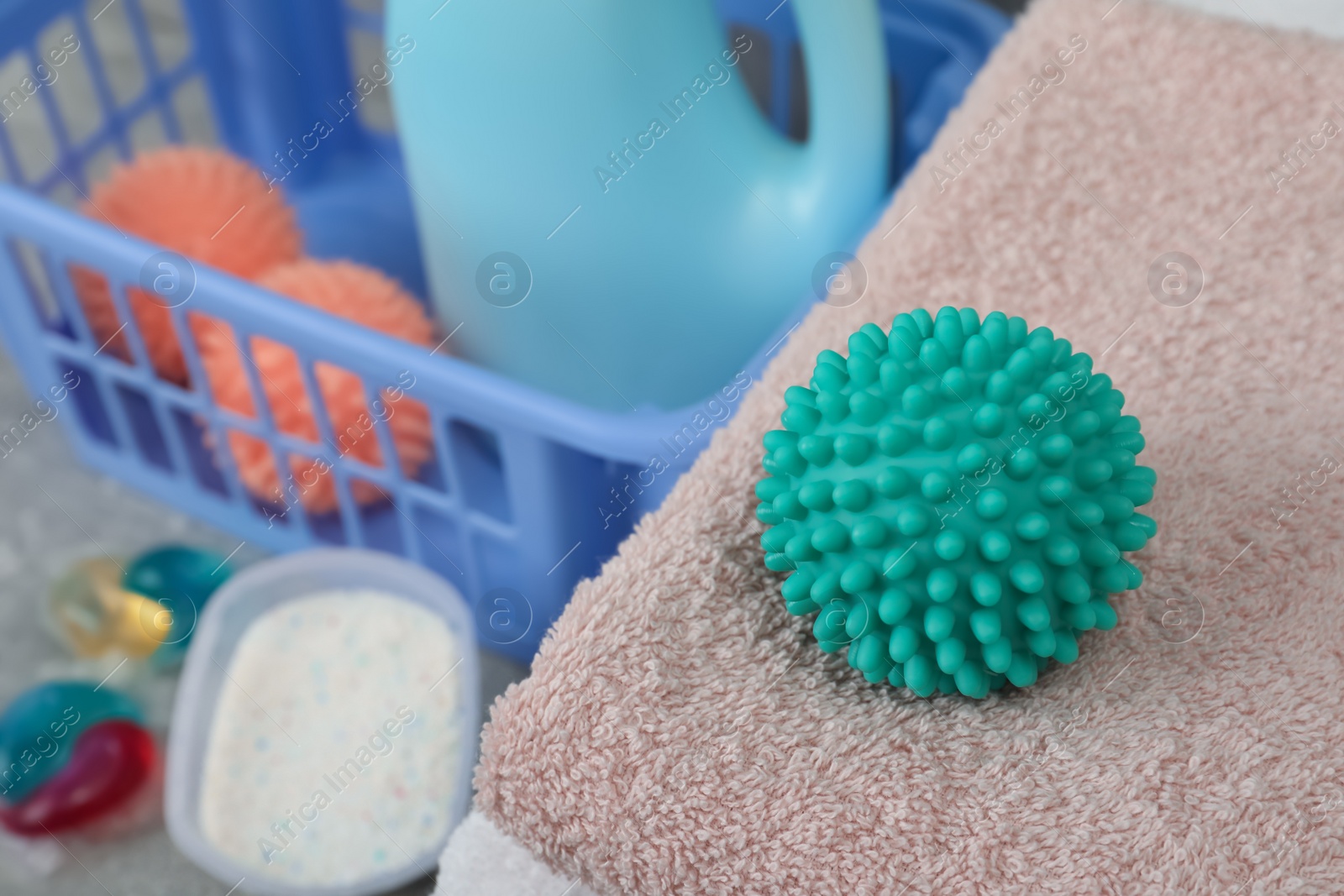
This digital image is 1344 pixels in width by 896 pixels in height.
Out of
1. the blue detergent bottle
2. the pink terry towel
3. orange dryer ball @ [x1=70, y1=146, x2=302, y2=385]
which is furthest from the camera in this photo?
orange dryer ball @ [x1=70, y1=146, x2=302, y2=385]

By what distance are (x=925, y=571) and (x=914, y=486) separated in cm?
2

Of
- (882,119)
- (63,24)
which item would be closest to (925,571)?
(882,119)

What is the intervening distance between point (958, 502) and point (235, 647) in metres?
0.44

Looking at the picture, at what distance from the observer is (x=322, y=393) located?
574 millimetres

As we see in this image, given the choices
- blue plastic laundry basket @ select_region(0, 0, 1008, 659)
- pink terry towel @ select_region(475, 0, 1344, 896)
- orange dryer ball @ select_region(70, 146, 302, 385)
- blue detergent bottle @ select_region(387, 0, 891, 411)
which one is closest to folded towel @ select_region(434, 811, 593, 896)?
pink terry towel @ select_region(475, 0, 1344, 896)

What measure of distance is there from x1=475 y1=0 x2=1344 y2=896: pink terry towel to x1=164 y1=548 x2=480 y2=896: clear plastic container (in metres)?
0.23

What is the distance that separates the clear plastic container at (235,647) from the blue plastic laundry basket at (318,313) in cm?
3

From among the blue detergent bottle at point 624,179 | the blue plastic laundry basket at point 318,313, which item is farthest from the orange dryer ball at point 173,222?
the blue detergent bottle at point 624,179

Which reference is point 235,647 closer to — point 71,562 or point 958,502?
point 71,562

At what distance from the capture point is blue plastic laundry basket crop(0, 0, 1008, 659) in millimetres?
526

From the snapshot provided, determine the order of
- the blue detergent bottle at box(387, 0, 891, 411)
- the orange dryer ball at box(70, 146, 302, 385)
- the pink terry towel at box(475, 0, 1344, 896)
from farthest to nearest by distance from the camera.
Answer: the orange dryer ball at box(70, 146, 302, 385), the blue detergent bottle at box(387, 0, 891, 411), the pink terry towel at box(475, 0, 1344, 896)

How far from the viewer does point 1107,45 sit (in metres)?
0.55

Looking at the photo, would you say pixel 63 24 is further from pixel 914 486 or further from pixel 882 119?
pixel 914 486

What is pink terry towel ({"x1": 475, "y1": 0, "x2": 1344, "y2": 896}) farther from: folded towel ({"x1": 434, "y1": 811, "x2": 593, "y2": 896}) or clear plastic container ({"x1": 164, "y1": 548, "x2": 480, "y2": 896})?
clear plastic container ({"x1": 164, "y1": 548, "x2": 480, "y2": 896})
